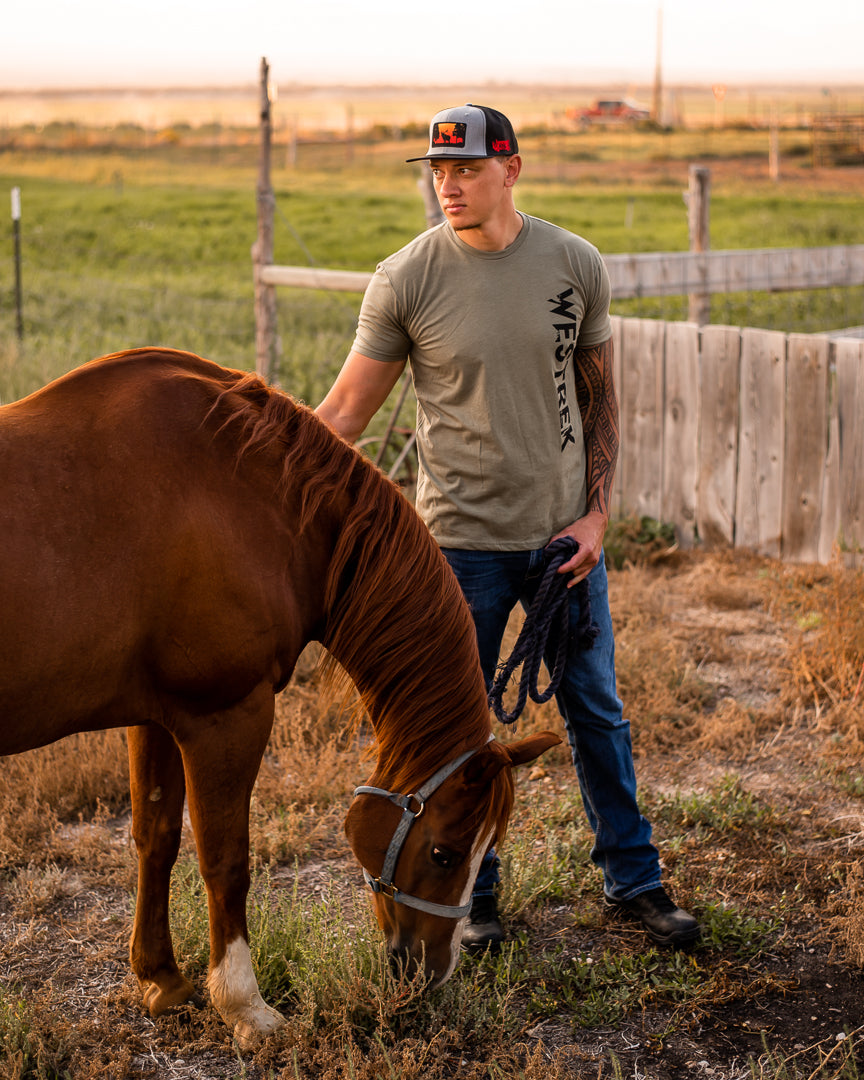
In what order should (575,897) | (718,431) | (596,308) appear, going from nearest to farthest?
(596,308), (575,897), (718,431)

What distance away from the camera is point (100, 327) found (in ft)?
42.9

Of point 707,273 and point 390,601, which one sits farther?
point 707,273

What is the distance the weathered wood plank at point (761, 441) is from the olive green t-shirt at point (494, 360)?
340 cm

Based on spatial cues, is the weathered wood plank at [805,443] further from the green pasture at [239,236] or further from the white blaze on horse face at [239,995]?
the white blaze on horse face at [239,995]

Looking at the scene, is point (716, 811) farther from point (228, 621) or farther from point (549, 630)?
point (228, 621)

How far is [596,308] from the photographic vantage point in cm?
284

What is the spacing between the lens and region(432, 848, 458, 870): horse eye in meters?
2.43

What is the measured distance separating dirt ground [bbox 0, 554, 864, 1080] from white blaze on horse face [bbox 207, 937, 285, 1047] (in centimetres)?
7

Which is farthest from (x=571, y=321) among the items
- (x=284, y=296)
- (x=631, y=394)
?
(x=284, y=296)

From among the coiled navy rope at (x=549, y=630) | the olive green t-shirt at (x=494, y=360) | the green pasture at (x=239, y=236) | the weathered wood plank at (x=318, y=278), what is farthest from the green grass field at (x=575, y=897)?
the green pasture at (x=239, y=236)

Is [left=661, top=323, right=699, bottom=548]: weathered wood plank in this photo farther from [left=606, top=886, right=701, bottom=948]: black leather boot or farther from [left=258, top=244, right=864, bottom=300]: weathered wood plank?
[left=606, top=886, right=701, bottom=948]: black leather boot

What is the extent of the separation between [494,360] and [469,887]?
1335 mm

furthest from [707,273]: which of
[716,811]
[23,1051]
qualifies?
[23,1051]

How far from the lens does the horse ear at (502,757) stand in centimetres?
238
